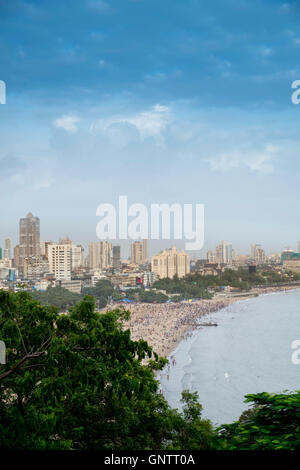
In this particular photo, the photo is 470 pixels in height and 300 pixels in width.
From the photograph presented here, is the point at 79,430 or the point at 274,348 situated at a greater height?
the point at 79,430

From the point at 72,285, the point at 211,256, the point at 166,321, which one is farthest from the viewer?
the point at 211,256

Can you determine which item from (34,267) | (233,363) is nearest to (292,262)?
(34,267)

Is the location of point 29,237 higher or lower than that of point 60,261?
higher

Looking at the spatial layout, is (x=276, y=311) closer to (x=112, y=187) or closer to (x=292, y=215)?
(x=292, y=215)

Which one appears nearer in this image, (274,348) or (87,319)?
(87,319)

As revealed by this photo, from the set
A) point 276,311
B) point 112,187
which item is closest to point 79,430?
point 112,187

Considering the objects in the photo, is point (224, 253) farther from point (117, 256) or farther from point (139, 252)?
point (117, 256)
